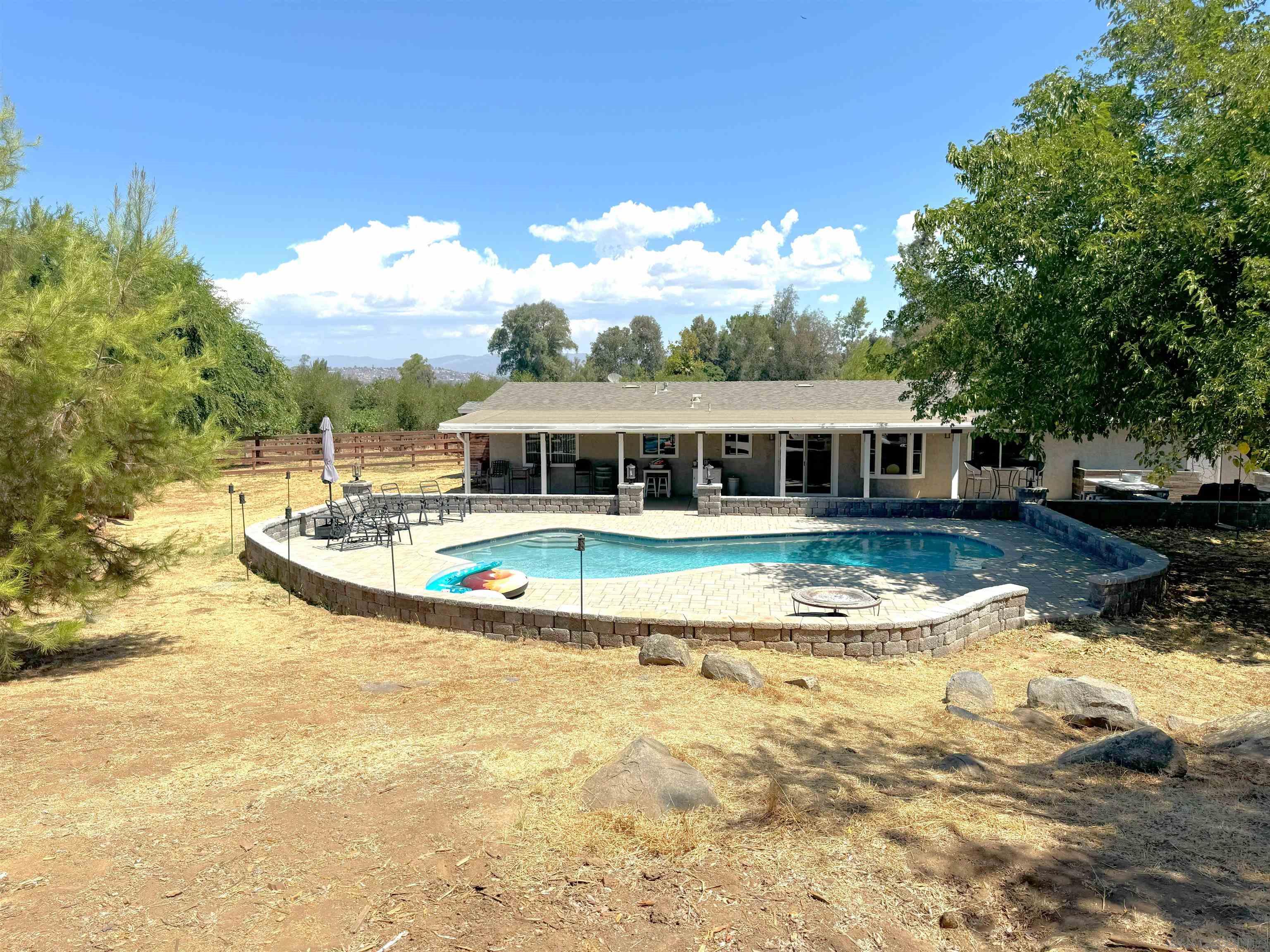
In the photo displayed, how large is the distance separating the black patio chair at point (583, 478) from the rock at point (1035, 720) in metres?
14.6

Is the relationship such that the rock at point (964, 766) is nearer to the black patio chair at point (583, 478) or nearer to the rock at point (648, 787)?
the rock at point (648, 787)

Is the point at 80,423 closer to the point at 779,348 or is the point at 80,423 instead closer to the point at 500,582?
the point at 500,582

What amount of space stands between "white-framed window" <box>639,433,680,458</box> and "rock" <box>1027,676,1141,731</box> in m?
14.2

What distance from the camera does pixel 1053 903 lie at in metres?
3.52

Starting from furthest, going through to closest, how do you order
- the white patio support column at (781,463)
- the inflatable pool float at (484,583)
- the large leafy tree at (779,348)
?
1. the large leafy tree at (779,348)
2. the white patio support column at (781,463)
3. the inflatable pool float at (484,583)

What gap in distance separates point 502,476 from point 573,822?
17.0 meters

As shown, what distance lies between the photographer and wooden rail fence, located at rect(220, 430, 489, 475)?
1112 inches

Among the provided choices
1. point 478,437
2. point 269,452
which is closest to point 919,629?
point 478,437

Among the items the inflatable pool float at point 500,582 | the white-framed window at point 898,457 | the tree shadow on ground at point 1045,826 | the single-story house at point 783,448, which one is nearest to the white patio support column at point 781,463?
the single-story house at point 783,448

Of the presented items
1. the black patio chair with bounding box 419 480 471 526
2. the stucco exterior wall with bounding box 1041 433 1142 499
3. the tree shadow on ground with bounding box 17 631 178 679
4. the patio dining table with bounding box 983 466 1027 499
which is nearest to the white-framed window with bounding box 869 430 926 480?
the patio dining table with bounding box 983 466 1027 499

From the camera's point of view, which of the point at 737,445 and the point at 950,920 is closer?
the point at 950,920

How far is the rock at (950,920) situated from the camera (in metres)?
3.39

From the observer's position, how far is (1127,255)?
33.4 ft

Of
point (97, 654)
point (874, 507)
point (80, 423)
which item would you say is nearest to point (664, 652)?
point (80, 423)
